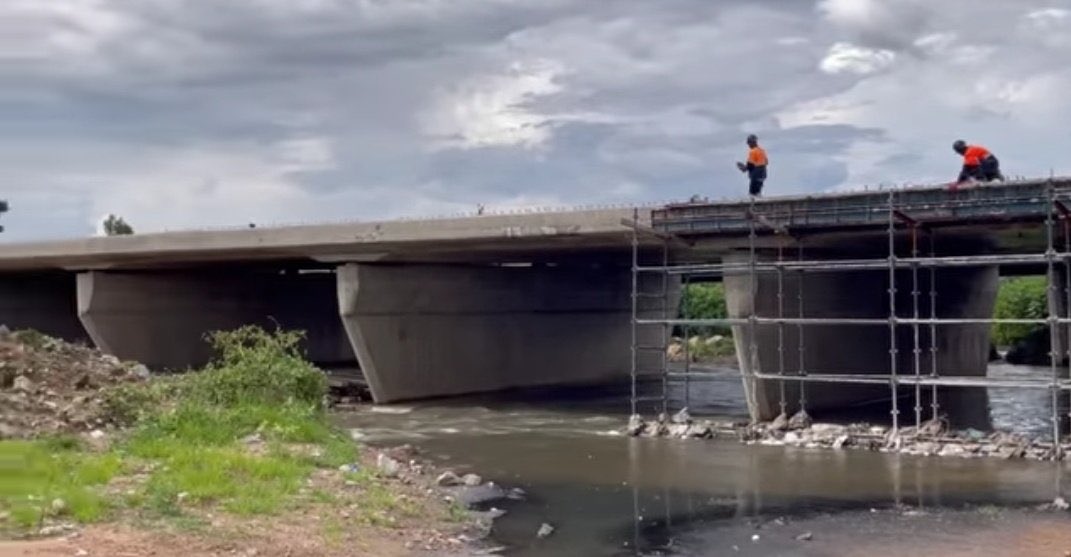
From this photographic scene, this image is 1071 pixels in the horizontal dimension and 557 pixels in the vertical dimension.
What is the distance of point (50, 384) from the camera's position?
69.3 ft

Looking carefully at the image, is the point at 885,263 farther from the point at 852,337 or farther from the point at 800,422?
the point at 852,337

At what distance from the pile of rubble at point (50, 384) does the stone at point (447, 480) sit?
17.2 ft

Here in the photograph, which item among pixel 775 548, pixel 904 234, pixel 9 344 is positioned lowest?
pixel 775 548

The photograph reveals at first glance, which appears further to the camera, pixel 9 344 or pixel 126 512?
pixel 9 344

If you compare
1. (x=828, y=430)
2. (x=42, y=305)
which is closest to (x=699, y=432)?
(x=828, y=430)

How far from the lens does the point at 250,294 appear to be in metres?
41.9

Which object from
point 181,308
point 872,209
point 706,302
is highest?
point 872,209

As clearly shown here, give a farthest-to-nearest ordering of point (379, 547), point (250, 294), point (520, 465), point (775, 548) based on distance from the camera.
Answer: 1. point (250, 294)
2. point (520, 465)
3. point (775, 548)
4. point (379, 547)

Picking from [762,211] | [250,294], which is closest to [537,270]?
[250,294]

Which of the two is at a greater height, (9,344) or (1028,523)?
(9,344)

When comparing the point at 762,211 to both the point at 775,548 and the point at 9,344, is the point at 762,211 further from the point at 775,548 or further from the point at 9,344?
the point at 9,344

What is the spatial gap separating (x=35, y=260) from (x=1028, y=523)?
107ft

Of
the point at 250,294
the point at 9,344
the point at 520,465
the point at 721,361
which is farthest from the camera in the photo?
the point at 721,361

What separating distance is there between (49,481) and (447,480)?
580cm
